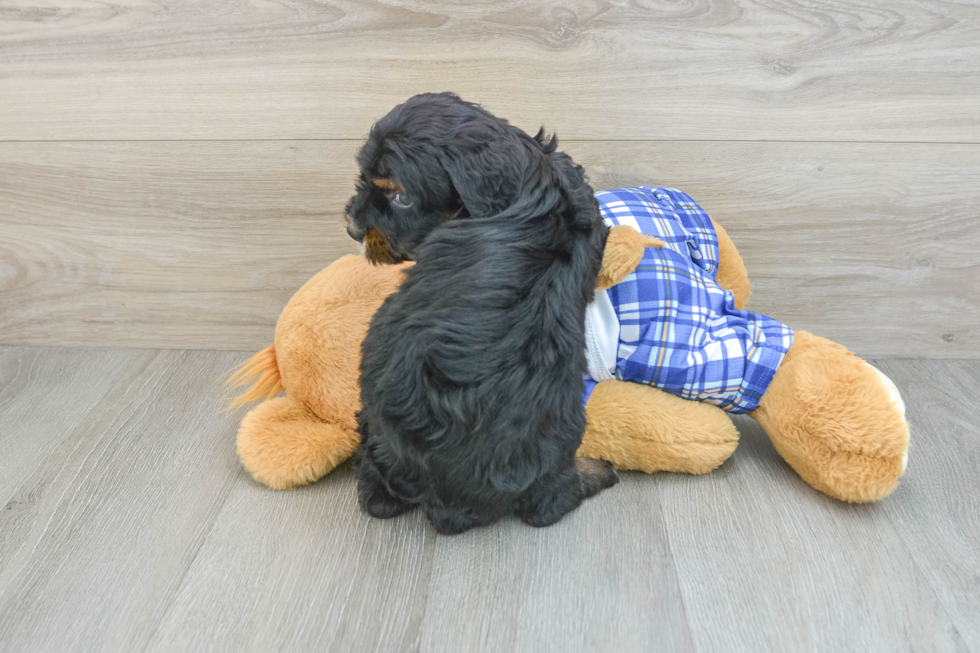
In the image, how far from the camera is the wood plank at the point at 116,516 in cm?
85

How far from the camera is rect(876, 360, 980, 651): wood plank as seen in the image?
0.87 metres

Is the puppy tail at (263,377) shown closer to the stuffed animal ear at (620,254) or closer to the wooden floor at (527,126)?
the wooden floor at (527,126)

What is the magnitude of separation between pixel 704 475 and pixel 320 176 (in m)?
0.90

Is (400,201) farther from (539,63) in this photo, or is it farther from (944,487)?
(944,487)

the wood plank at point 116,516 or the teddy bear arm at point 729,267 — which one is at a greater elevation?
the teddy bear arm at point 729,267

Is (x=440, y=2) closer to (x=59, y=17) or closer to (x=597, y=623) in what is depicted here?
(x=59, y=17)

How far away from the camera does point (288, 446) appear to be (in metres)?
1.05

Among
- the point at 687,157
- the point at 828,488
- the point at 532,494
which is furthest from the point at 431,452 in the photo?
the point at 687,157

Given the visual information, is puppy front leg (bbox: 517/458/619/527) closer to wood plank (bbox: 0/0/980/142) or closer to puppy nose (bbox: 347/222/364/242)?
puppy nose (bbox: 347/222/364/242)

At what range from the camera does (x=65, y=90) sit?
1.28 m

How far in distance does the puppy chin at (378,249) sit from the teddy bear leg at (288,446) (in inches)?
13.3

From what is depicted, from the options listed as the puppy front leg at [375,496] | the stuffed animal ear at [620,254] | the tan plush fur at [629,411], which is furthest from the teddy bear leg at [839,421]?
the puppy front leg at [375,496]

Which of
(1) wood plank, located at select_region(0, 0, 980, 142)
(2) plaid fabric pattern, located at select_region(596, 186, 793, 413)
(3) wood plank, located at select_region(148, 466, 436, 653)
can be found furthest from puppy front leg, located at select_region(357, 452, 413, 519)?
(1) wood plank, located at select_region(0, 0, 980, 142)

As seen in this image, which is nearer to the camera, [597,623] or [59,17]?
[597,623]
